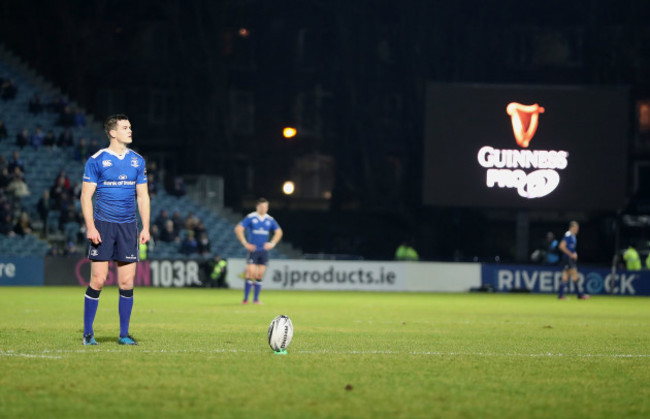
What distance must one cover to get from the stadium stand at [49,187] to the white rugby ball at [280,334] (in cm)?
2845

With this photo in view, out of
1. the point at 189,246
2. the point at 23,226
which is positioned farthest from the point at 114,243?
the point at 189,246

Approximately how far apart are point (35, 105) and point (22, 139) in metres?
2.58

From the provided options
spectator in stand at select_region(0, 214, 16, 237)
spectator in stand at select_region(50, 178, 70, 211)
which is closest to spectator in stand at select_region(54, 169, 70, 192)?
spectator in stand at select_region(50, 178, 70, 211)

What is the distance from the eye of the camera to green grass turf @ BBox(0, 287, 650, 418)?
8.55 m

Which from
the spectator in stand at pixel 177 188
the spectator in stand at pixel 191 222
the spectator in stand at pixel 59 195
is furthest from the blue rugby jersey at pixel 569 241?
the spectator in stand at pixel 177 188

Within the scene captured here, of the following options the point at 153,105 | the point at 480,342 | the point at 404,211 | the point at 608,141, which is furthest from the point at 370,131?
the point at 480,342

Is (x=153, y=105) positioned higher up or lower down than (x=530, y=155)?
higher up

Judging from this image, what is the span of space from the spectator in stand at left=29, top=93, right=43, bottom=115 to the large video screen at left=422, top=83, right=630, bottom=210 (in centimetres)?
1605

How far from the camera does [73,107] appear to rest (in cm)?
4916

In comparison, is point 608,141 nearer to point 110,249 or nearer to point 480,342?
point 480,342

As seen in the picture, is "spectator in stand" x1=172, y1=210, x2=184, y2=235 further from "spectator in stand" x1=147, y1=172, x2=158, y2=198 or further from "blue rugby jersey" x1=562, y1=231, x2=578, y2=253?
"blue rugby jersey" x1=562, y1=231, x2=578, y2=253

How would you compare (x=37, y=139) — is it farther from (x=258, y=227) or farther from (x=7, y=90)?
(x=258, y=227)

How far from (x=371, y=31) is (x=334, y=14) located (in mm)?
2201

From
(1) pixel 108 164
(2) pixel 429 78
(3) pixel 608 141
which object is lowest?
(1) pixel 108 164
